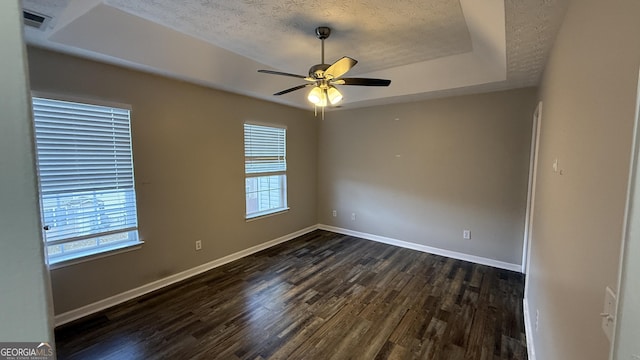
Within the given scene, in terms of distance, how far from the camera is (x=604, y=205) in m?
0.81

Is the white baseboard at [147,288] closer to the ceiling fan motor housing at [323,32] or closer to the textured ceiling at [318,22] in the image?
the textured ceiling at [318,22]

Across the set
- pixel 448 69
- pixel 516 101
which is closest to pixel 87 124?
pixel 448 69

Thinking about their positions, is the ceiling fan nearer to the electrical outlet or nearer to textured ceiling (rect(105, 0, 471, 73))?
textured ceiling (rect(105, 0, 471, 73))

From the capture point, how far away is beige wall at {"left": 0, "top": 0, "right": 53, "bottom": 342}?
323 millimetres

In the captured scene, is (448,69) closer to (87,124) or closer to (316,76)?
(316,76)

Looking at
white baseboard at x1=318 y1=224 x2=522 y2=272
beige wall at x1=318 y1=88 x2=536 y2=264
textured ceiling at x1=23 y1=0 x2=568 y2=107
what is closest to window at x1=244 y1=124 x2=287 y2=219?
textured ceiling at x1=23 y1=0 x2=568 y2=107

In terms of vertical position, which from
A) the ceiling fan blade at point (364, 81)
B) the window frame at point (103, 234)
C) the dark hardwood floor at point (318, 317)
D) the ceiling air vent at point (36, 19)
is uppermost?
the ceiling air vent at point (36, 19)

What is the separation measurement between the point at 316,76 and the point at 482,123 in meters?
2.60

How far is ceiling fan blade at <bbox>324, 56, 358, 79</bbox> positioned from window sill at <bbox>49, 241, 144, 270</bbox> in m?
2.66

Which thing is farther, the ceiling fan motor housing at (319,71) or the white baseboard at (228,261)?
the white baseboard at (228,261)

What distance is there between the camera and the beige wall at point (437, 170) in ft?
11.6

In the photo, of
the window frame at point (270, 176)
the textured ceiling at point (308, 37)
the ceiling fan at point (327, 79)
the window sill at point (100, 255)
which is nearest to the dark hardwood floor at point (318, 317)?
the window sill at point (100, 255)

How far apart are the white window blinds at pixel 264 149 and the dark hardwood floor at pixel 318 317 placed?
1.50 metres

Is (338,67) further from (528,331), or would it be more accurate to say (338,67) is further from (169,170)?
(528,331)
